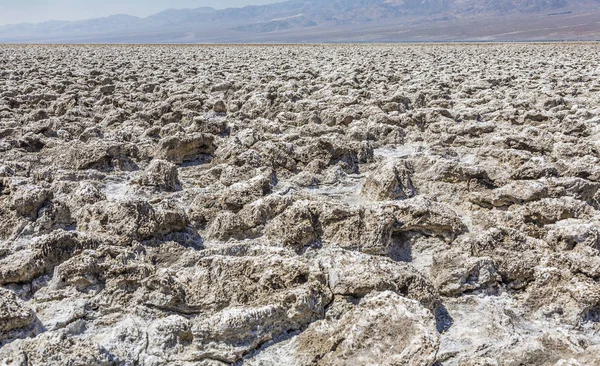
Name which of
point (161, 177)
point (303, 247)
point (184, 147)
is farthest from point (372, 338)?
point (184, 147)

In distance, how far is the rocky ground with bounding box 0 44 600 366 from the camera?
2.05m

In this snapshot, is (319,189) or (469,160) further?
(469,160)

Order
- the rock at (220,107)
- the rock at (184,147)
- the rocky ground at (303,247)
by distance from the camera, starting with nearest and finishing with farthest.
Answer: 1. the rocky ground at (303,247)
2. the rock at (184,147)
3. the rock at (220,107)

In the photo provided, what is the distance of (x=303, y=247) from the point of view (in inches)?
113

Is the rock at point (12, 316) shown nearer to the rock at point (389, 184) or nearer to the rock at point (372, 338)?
the rock at point (372, 338)

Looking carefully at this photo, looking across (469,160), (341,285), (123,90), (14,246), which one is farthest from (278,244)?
(123,90)

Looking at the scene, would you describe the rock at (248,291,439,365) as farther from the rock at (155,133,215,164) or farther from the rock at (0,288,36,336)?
the rock at (155,133,215,164)

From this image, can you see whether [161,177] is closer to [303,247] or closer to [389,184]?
[303,247]

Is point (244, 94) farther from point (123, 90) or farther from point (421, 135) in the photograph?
point (421, 135)

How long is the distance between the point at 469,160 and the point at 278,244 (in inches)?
98.5

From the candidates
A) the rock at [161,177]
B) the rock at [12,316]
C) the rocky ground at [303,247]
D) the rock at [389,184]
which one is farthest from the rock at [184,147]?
the rock at [12,316]

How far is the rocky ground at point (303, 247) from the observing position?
2047 mm

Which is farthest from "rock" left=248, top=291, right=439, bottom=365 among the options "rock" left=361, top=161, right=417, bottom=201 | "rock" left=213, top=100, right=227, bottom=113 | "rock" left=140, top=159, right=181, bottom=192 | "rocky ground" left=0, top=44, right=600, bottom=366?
"rock" left=213, top=100, right=227, bottom=113

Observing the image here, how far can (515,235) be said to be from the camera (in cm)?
275
